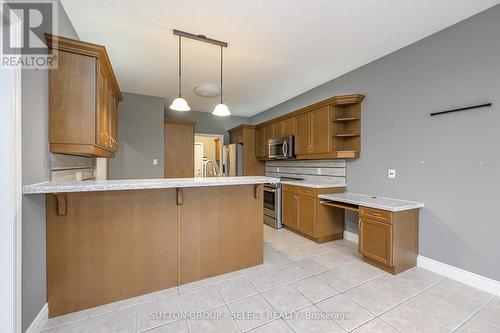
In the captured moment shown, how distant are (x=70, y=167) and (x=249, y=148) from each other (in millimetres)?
3901

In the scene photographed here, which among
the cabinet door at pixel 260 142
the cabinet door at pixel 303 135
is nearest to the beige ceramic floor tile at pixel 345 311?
the cabinet door at pixel 303 135

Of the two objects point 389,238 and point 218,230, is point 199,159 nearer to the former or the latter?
point 218,230

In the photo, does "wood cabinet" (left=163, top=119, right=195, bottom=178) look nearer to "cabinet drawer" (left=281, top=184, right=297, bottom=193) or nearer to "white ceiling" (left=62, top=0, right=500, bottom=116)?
"white ceiling" (left=62, top=0, right=500, bottom=116)

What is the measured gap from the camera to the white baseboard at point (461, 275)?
84.3 inches

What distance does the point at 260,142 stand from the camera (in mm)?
5582

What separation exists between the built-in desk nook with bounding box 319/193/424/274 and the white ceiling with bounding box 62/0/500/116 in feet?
6.68

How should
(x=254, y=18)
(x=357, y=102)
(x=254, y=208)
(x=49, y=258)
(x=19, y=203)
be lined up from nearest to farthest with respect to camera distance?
(x=19, y=203), (x=49, y=258), (x=254, y=18), (x=254, y=208), (x=357, y=102)

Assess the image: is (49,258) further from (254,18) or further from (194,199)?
(254,18)

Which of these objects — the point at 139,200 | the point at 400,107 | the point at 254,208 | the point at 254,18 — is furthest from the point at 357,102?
the point at 139,200

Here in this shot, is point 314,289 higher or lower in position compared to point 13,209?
lower

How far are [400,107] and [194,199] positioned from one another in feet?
9.56

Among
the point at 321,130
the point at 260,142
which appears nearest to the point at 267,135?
the point at 260,142

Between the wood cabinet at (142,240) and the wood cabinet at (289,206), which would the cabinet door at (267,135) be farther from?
the wood cabinet at (142,240)

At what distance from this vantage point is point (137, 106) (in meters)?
4.67
